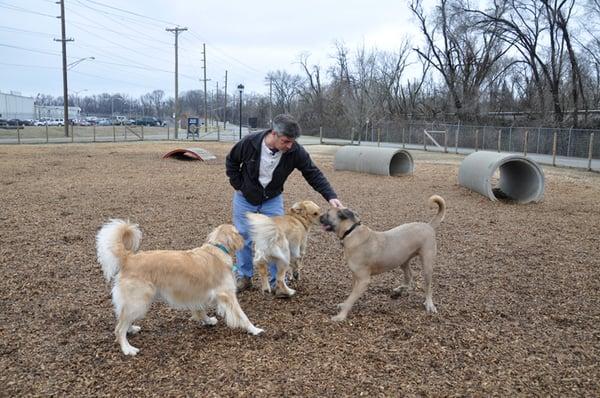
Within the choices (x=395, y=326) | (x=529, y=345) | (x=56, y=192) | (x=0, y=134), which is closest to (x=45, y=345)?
(x=395, y=326)

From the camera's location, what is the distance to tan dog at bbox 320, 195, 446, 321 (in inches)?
186

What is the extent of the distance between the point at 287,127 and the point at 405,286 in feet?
7.49

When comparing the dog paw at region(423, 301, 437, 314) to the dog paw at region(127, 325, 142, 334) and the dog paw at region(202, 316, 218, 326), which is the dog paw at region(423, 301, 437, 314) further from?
the dog paw at region(127, 325, 142, 334)

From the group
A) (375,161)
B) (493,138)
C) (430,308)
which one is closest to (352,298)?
(430,308)

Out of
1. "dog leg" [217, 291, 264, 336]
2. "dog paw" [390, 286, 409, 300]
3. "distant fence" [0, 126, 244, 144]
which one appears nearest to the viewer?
"dog leg" [217, 291, 264, 336]

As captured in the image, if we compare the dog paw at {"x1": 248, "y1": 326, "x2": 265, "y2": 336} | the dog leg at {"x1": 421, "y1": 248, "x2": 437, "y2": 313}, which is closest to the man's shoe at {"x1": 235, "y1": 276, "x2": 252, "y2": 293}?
the dog paw at {"x1": 248, "y1": 326, "x2": 265, "y2": 336}

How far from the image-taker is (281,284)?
5.22 meters

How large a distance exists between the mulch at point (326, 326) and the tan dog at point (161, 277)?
295 mm

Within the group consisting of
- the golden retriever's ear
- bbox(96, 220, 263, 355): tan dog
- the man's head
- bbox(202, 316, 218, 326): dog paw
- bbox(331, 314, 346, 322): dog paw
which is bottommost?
bbox(202, 316, 218, 326): dog paw

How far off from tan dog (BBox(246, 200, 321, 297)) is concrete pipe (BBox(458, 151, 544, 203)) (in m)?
8.12

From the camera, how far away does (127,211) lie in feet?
32.5

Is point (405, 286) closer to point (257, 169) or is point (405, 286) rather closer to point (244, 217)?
point (244, 217)

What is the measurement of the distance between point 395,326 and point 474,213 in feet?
22.2

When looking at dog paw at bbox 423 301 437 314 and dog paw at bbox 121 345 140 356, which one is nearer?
dog paw at bbox 121 345 140 356
